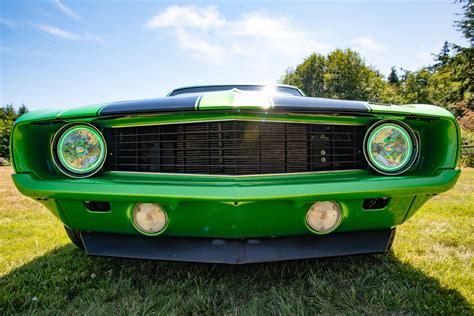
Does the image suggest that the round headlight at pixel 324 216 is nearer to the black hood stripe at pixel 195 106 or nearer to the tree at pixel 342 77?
the black hood stripe at pixel 195 106

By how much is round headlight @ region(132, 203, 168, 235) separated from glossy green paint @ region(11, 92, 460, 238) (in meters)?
0.03

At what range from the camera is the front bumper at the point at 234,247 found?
1423mm

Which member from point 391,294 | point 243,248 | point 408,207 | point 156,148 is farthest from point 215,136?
point 391,294

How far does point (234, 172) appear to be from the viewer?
1.38 meters

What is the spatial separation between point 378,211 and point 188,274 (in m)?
1.06

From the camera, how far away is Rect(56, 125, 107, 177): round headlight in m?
1.49

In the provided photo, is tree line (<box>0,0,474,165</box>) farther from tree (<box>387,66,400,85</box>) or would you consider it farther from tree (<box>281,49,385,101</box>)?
tree (<box>387,66,400,85</box>)

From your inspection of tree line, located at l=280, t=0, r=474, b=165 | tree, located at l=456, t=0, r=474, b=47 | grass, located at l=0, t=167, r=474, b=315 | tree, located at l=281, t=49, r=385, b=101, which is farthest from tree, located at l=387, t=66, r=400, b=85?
grass, located at l=0, t=167, r=474, b=315

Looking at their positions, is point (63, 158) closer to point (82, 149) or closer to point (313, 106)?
point (82, 149)

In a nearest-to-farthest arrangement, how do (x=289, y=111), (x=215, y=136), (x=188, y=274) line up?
(x=289, y=111) → (x=215, y=136) → (x=188, y=274)

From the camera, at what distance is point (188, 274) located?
1653 millimetres

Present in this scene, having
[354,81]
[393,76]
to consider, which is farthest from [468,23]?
[393,76]

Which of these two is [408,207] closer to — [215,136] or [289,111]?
[289,111]

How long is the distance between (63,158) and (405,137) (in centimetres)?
173
